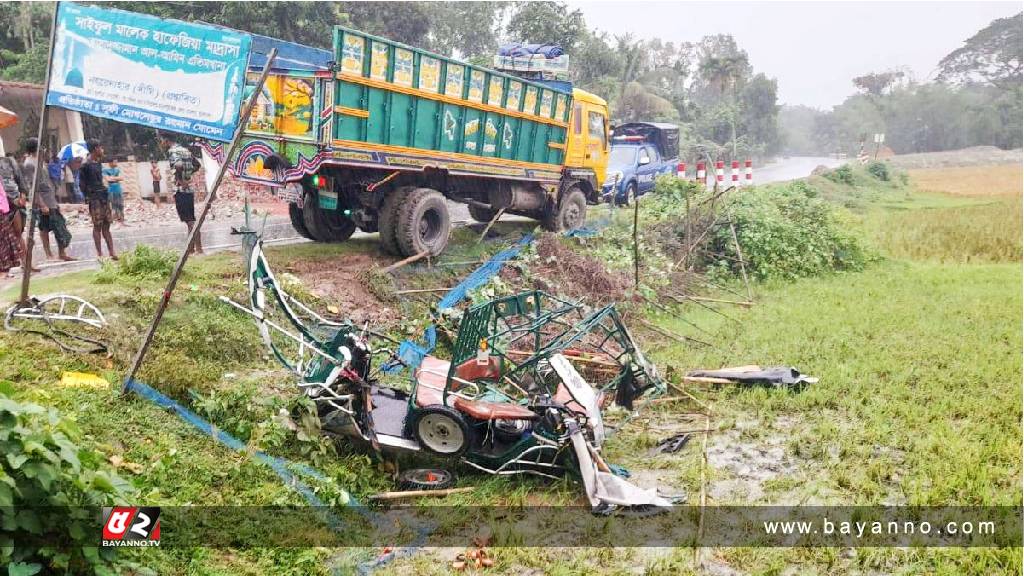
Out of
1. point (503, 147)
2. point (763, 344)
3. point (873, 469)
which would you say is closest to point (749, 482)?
point (873, 469)

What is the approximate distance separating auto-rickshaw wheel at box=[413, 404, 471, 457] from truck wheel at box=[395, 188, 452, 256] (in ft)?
12.8

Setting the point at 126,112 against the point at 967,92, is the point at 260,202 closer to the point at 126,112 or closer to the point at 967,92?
the point at 126,112

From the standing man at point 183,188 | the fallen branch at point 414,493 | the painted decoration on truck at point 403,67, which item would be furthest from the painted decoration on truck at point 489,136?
the fallen branch at point 414,493

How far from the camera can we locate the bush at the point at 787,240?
12.1 m

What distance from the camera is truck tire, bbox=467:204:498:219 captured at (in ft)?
37.6

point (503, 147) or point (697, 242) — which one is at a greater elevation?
point (503, 147)

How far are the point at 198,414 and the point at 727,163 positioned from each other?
101 ft

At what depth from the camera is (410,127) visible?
8.26 m

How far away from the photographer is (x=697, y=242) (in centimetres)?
1191

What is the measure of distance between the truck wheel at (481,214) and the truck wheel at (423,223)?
2197mm

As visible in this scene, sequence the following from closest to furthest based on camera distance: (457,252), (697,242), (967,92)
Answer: (457,252)
(697,242)
(967,92)

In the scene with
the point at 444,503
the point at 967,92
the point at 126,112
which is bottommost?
the point at 444,503

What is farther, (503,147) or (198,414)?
(503,147)

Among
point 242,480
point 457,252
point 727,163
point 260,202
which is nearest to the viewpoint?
point 242,480
